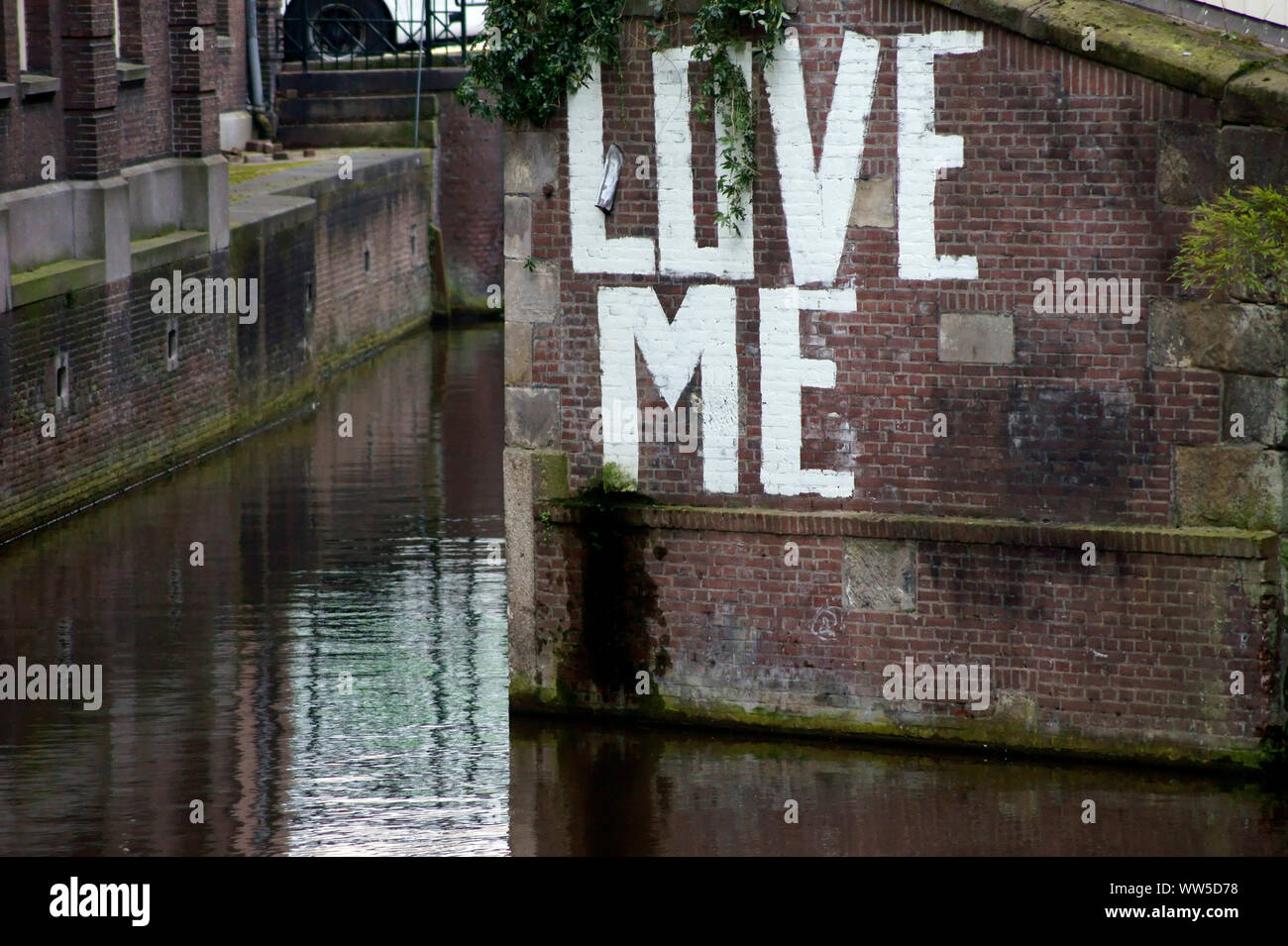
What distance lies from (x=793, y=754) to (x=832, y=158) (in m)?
3.32

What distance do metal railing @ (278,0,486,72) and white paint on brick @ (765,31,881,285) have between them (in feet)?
71.6

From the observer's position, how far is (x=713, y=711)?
1216 centimetres

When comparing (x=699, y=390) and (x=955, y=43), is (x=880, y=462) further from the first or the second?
(x=955, y=43)

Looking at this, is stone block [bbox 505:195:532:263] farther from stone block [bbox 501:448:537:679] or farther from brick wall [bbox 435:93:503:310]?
brick wall [bbox 435:93:503:310]

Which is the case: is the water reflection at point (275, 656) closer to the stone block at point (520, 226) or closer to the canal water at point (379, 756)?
the canal water at point (379, 756)

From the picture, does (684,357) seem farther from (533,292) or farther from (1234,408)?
(1234,408)

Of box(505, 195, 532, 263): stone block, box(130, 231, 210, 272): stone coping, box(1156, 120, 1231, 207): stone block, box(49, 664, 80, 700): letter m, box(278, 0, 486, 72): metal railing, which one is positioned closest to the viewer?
box(1156, 120, 1231, 207): stone block

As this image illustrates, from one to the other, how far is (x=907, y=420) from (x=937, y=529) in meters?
0.63

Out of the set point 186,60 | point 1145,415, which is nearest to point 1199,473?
point 1145,415

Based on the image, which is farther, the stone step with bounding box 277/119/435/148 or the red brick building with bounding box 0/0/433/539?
the stone step with bounding box 277/119/435/148

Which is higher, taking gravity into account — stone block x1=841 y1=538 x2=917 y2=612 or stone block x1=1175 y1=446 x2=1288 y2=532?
stone block x1=1175 y1=446 x2=1288 y2=532

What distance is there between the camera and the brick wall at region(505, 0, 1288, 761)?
1108 cm

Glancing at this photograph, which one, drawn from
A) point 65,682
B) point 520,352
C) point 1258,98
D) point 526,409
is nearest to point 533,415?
point 526,409

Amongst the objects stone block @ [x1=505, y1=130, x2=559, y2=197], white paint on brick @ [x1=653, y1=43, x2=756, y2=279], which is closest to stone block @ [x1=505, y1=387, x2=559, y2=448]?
white paint on brick @ [x1=653, y1=43, x2=756, y2=279]
